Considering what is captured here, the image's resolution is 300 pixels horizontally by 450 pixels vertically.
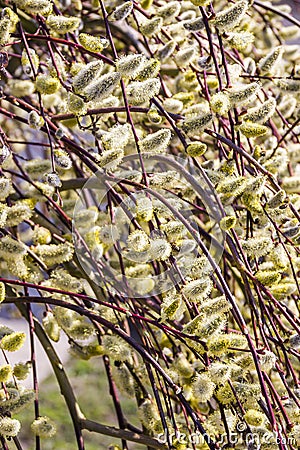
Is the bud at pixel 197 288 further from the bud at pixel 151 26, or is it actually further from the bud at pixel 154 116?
the bud at pixel 151 26

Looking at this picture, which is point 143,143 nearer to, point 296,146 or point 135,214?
point 135,214

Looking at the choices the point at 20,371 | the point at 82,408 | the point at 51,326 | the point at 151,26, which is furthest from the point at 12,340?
the point at 82,408

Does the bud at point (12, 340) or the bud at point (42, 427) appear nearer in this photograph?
the bud at point (12, 340)

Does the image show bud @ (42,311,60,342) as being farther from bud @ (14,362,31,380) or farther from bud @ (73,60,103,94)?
bud @ (73,60,103,94)

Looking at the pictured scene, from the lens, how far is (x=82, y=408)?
2.82m

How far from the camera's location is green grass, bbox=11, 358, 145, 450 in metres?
2.62

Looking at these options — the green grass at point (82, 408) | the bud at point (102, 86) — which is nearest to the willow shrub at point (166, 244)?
the bud at point (102, 86)

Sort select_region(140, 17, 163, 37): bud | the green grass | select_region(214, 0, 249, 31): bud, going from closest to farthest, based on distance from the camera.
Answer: select_region(214, 0, 249, 31): bud, select_region(140, 17, 163, 37): bud, the green grass

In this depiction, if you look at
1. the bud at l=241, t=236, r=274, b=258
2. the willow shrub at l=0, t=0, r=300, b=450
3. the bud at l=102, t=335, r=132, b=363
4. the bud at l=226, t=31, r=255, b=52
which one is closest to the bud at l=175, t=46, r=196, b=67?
the willow shrub at l=0, t=0, r=300, b=450

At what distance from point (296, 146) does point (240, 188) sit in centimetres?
45

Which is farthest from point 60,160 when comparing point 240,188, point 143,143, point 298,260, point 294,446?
point 294,446

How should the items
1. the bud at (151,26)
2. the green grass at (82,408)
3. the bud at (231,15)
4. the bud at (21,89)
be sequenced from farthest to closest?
the green grass at (82,408) < the bud at (21,89) < the bud at (151,26) < the bud at (231,15)

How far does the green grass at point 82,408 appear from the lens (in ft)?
8.61

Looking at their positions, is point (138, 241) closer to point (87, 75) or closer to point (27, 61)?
point (87, 75)
